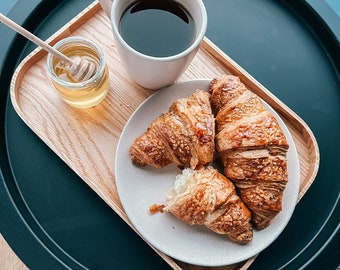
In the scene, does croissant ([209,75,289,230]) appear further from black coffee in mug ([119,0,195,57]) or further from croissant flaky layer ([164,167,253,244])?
black coffee in mug ([119,0,195,57])

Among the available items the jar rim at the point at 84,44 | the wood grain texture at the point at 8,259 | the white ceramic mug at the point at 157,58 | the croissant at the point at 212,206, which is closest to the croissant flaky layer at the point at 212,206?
the croissant at the point at 212,206

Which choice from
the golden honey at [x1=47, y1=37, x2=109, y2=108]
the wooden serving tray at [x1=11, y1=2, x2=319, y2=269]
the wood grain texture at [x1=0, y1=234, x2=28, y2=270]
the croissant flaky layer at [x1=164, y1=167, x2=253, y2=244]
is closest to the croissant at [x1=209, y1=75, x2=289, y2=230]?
Answer: the croissant flaky layer at [x1=164, y1=167, x2=253, y2=244]

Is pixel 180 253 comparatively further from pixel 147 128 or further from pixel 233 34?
pixel 233 34

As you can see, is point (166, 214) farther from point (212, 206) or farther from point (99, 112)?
point (99, 112)

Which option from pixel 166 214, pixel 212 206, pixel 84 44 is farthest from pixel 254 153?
pixel 84 44

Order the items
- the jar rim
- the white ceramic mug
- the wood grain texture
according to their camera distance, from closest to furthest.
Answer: the white ceramic mug → the jar rim → the wood grain texture

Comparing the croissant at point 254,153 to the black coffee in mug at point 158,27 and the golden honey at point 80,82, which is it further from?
the golden honey at point 80,82
